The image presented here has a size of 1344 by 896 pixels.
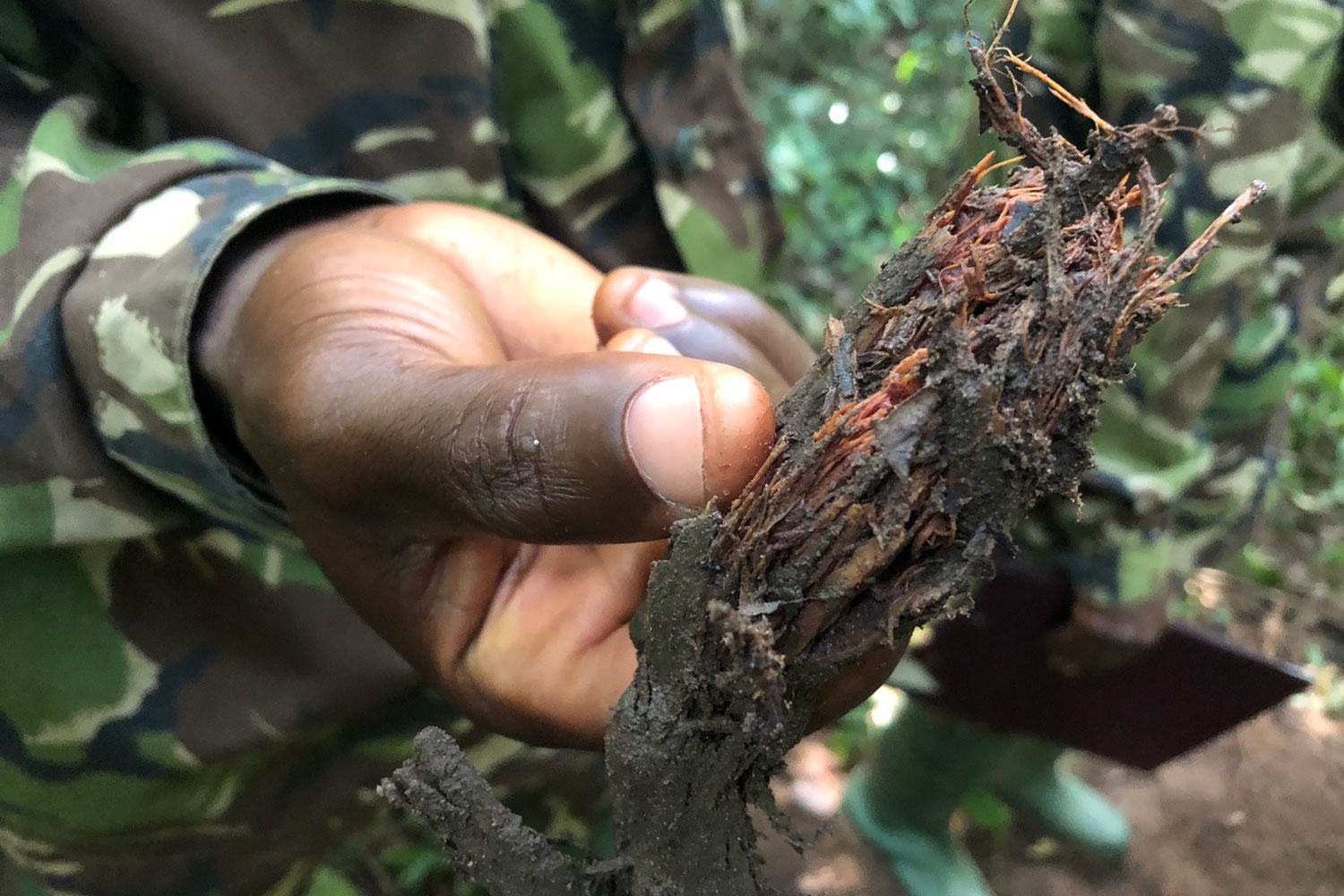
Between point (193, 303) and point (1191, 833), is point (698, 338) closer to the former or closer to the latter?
point (193, 303)

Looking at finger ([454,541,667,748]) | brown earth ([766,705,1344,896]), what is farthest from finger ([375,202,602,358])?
brown earth ([766,705,1344,896])

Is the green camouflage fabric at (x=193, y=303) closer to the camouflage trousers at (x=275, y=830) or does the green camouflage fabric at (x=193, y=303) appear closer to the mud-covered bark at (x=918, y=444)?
the camouflage trousers at (x=275, y=830)

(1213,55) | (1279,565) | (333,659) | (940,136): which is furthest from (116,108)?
(1279,565)

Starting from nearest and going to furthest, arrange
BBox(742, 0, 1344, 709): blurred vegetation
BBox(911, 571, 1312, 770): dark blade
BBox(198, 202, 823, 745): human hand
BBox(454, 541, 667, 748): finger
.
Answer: BBox(198, 202, 823, 745): human hand
BBox(454, 541, 667, 748): finger
BBox(911, 571, 1312, 770): dark blade
BBox(742, 0, 1344, 709): blurred vegetation

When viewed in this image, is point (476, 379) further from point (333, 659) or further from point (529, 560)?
point (333, 659)

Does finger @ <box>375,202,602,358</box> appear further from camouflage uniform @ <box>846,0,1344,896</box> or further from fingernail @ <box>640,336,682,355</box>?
camouflage uniform @ <box>846,0,1344,896</box>

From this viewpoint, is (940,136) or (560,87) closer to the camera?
(560,87)

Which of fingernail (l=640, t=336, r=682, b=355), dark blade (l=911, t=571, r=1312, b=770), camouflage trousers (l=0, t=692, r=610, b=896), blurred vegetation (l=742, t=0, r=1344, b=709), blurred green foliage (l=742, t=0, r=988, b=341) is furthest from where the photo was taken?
blurred green foliage (l=742, t=0, r=988, b=341)
